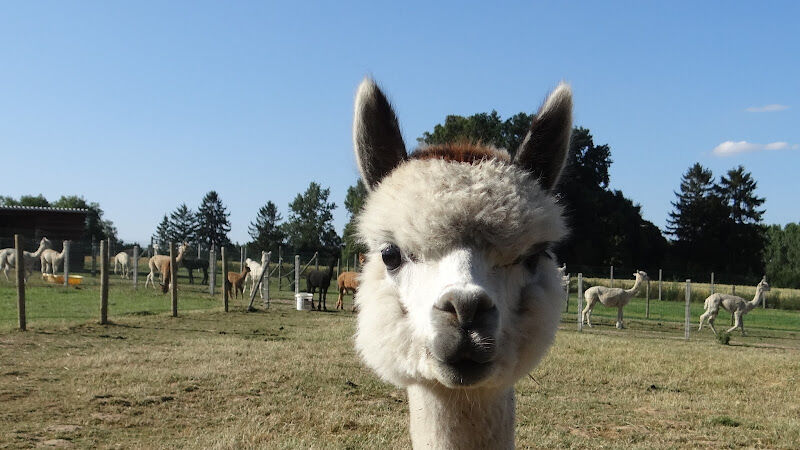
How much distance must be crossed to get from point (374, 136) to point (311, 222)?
8899 centimetres

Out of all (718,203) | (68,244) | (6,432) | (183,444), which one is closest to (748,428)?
(183,444)

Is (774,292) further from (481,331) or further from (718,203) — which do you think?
(481,331)

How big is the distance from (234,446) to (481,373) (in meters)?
5.12

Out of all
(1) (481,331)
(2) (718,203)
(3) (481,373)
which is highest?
(2) (718,203)

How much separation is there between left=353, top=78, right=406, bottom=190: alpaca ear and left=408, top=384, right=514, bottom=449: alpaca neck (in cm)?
119

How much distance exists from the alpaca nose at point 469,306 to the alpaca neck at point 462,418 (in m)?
0.55

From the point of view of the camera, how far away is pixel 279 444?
6.95 meters

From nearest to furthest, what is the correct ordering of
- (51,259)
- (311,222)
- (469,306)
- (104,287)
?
(469,306) < (104,287) < (51,259) < (311,222)

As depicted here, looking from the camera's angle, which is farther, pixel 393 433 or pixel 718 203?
pixel 718 203

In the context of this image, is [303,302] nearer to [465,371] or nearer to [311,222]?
[465,371]

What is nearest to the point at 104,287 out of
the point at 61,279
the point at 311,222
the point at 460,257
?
the point at 460,257

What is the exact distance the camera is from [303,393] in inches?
369

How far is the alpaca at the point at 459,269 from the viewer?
2.61m

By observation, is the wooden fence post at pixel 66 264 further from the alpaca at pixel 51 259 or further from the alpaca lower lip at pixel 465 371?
the alpaca lower lip at pixel 465 371
